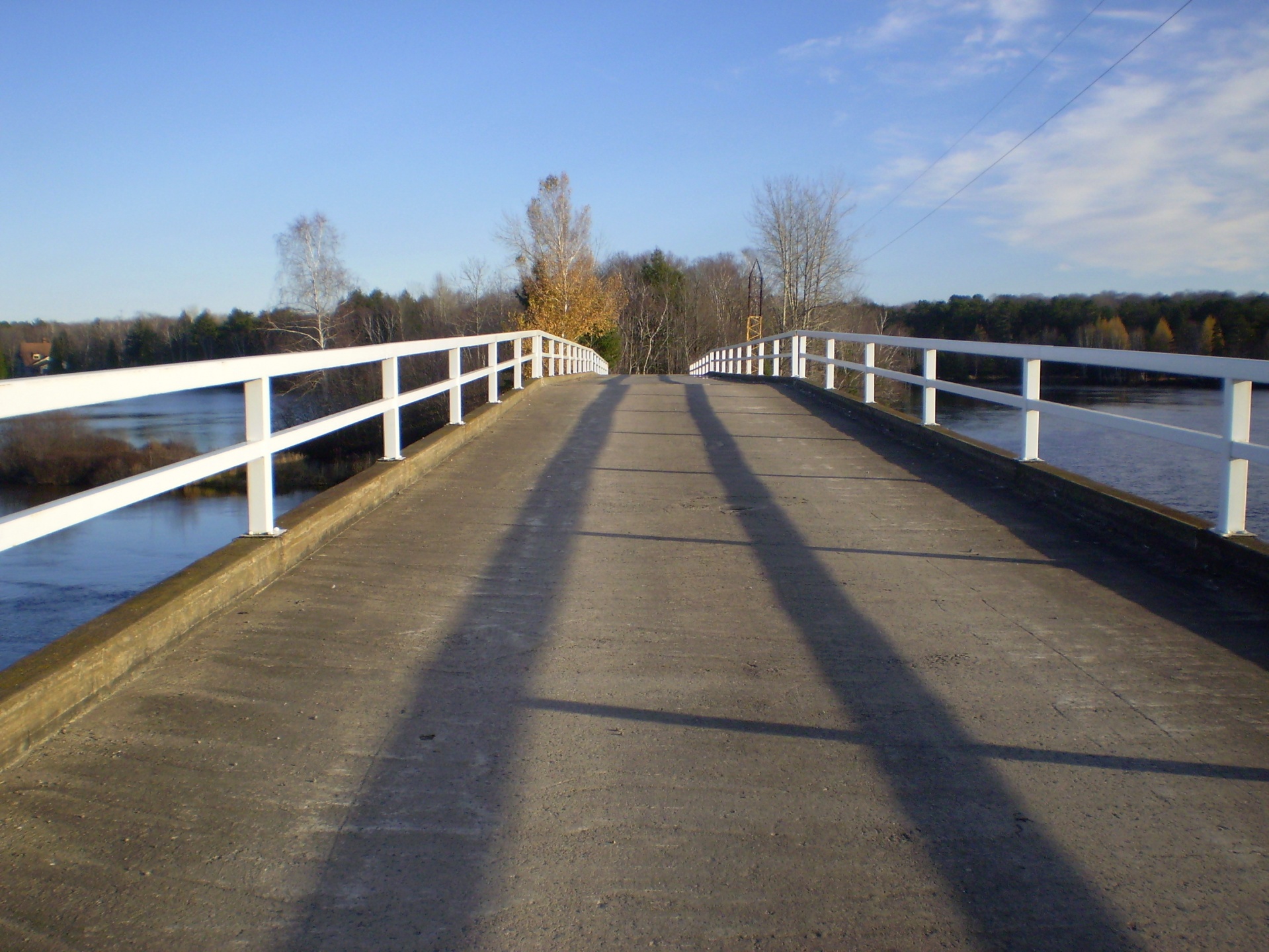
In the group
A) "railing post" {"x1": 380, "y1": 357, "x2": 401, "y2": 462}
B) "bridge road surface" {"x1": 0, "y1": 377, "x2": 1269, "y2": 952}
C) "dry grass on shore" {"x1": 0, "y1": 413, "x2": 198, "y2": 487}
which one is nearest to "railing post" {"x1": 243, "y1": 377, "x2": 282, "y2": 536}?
"bridge road surface" {"x1": 0, "y1": 377, "x2": 1269, "y2": 952}

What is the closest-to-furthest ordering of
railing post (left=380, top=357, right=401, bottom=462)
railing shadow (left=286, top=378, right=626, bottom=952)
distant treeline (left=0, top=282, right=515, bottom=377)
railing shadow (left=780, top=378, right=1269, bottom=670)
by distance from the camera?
railing shadow (left=286, top=378, right=626, bottom=952)
railing shadow (left=780, top=378, right=1269, bottom=670)
railing post (left=380, top=357, right=401, bottom=462)
distant treeline (left=0, top=282, right=515, bottom=377)

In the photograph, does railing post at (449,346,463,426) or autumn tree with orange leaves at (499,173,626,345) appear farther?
autumn tree with orange leaves at (499,173,626,345)

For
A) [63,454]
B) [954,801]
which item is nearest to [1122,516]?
[954,801]

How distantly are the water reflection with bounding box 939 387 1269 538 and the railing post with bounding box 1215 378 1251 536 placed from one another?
25cm

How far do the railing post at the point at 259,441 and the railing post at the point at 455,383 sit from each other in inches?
161

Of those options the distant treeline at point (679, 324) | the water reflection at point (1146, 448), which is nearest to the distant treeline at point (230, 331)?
the distant treeline at point (679, 324)

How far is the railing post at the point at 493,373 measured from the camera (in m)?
12.1

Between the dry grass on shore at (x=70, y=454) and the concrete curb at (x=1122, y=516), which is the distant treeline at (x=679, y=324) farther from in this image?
the concrete curb at (x=1122, y=516)

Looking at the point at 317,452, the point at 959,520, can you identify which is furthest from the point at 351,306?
the point at 959,520

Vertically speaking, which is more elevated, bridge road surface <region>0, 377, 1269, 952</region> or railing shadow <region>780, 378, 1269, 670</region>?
railing shadow <region>780, 378, 1269, 670</region>

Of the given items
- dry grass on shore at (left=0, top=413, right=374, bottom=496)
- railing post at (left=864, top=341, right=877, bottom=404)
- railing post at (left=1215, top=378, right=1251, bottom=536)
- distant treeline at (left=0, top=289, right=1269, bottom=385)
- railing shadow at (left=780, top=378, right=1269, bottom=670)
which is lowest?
dry grass on shore at (left=0, top=413, right=374, bottom=496)

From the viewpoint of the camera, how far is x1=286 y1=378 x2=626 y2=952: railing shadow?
233 centimetres

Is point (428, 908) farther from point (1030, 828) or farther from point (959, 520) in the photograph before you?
point (959, 520)

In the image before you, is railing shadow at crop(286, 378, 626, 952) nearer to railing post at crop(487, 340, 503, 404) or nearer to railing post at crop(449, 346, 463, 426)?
railing post at crop(449, 346, 463, 426)
